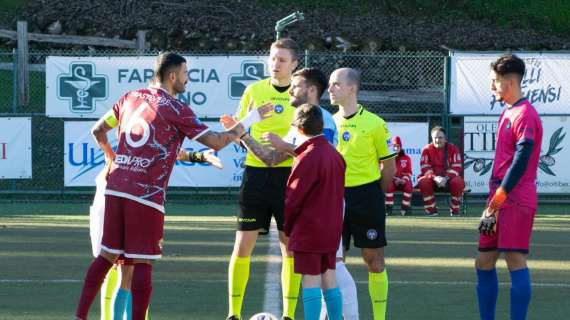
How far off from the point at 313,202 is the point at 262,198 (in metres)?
1.02

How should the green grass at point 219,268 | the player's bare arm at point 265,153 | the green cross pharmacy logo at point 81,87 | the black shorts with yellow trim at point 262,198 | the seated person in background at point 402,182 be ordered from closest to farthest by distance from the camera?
1. the player's bare arm at point 265,153
2. the black shorts with yellow trim at point 262,198
3. the green grass at point 219,268
4. the seated person in background at point 402,182
5. the green cross pharmacy logo at point 81,87

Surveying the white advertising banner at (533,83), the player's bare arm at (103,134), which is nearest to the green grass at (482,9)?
the white advertising banner at (533,83)

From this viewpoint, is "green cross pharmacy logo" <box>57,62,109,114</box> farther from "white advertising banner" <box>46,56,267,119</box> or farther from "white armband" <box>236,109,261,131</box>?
"white armband" <box>236,109,261,131</box>

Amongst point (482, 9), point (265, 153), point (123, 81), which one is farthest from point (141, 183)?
point (482, 9)

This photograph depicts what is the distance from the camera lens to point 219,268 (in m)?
11.0

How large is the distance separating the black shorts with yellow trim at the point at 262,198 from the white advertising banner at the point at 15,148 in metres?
10.9

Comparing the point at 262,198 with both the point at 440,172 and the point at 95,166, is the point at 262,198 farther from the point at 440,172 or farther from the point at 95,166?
the point at 95,166

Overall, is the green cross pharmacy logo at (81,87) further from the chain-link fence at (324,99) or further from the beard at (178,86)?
the beard at (178,86)

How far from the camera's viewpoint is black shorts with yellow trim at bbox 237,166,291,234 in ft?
27.2

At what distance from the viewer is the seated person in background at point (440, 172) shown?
17.2 m

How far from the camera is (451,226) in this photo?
15.4 meters

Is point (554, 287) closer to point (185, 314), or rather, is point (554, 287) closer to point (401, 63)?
point (185, 314)

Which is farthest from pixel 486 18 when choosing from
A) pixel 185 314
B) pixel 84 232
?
pixel 185 314

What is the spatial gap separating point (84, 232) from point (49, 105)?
506 cm
